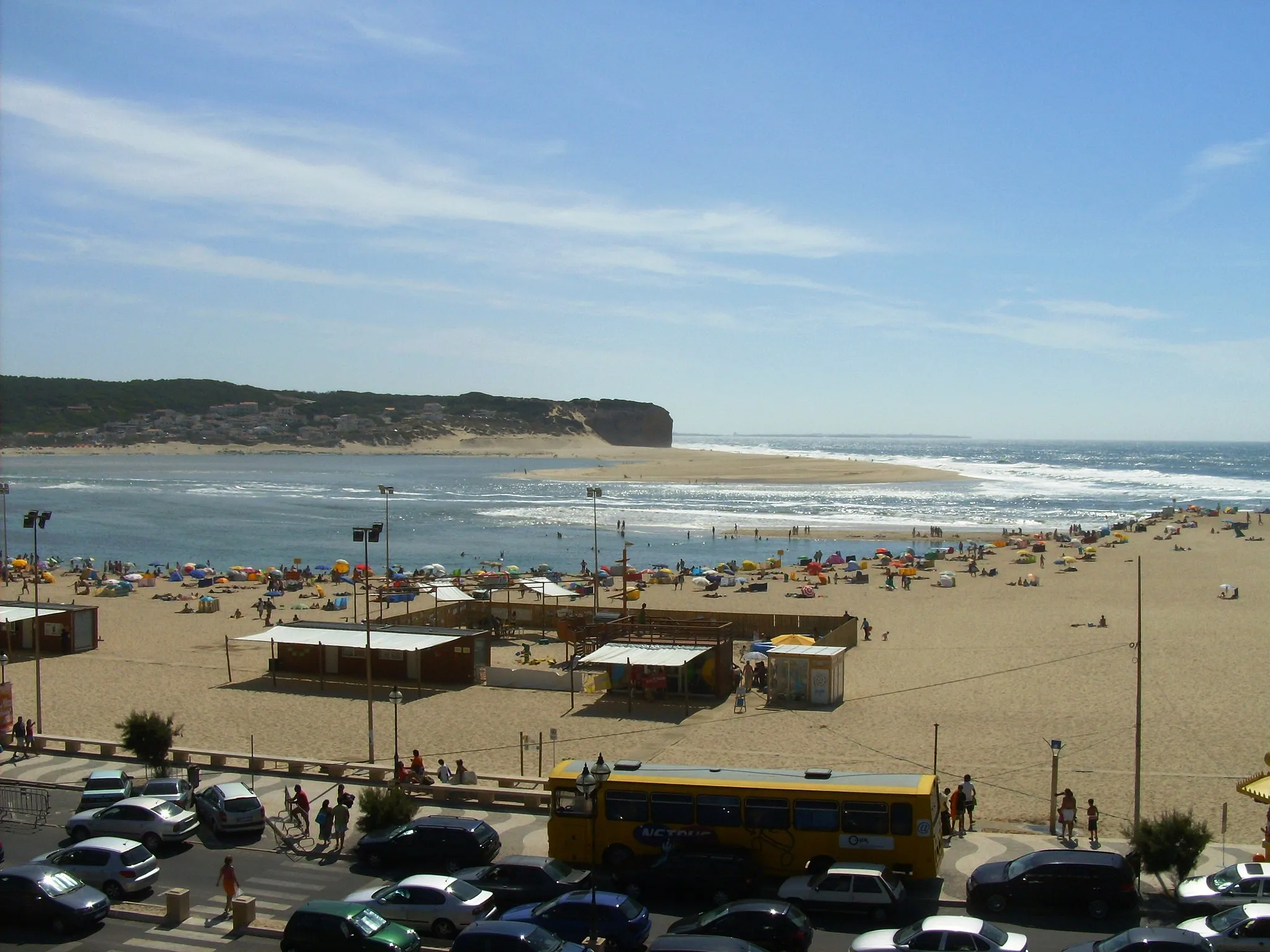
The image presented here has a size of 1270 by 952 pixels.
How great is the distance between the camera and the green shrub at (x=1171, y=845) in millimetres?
13453

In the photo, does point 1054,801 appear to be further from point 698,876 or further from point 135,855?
point 135,855

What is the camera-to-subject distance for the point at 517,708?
25.4 meters

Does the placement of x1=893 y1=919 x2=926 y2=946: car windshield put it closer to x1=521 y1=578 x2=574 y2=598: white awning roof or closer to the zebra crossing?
the zebra crossing

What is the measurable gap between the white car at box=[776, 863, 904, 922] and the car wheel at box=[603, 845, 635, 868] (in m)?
2.23

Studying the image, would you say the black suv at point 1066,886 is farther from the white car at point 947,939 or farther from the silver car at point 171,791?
the silver car at point 171,791

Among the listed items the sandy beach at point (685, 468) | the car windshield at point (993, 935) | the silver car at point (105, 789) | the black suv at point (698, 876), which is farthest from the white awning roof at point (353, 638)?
the sandy beach at point (685, 468)

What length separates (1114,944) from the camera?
10875 mm

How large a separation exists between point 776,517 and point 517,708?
212ft

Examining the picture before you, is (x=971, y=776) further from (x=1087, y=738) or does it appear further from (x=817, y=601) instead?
(x=817, y=601)

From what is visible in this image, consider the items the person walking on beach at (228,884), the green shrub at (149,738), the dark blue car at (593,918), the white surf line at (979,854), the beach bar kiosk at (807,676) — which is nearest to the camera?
the dark blue car at (593,918)

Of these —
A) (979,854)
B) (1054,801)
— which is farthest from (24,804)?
(1054,801)

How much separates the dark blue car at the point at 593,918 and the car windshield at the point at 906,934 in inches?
106

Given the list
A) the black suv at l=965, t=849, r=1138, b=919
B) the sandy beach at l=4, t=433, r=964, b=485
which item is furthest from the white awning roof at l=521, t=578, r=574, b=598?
the sandy beach at l=4, t=433, r=964, b=485

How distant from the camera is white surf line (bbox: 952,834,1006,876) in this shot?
1476cm
